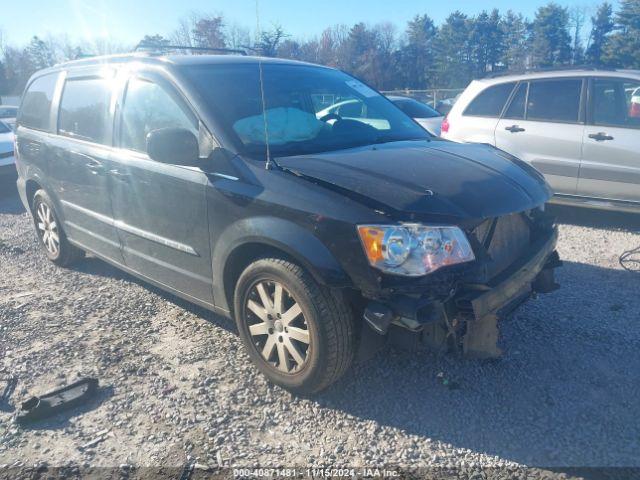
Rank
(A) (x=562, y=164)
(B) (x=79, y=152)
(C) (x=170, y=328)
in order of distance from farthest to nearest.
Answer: (A) (x=562, y=164), (B) (x=79, y=152), (C) (x=170, y=328)

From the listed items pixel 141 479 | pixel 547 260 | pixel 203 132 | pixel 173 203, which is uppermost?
pixel 203 132

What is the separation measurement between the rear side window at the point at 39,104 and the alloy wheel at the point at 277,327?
10.6ft

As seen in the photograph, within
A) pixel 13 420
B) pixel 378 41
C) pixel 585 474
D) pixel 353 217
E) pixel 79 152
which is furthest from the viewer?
pixel 378 41

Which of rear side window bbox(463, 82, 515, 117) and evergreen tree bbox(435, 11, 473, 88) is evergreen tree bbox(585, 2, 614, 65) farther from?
rear side window bbox(463, 82, 515, 117)

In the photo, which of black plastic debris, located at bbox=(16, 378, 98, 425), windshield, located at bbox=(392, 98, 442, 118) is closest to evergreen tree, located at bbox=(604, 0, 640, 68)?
windshield, located at bbox=(392, 98, 442, 118)

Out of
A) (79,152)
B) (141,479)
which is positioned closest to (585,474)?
(141,479)

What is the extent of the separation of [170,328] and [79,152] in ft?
5.54

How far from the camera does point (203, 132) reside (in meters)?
3.32

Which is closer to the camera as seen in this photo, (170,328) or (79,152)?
(170,328)

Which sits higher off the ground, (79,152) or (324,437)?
(79,152)

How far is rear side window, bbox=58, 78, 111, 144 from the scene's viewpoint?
4230mm

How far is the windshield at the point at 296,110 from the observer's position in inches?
132

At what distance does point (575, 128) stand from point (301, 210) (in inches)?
185

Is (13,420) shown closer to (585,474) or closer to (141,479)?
(141,479)
